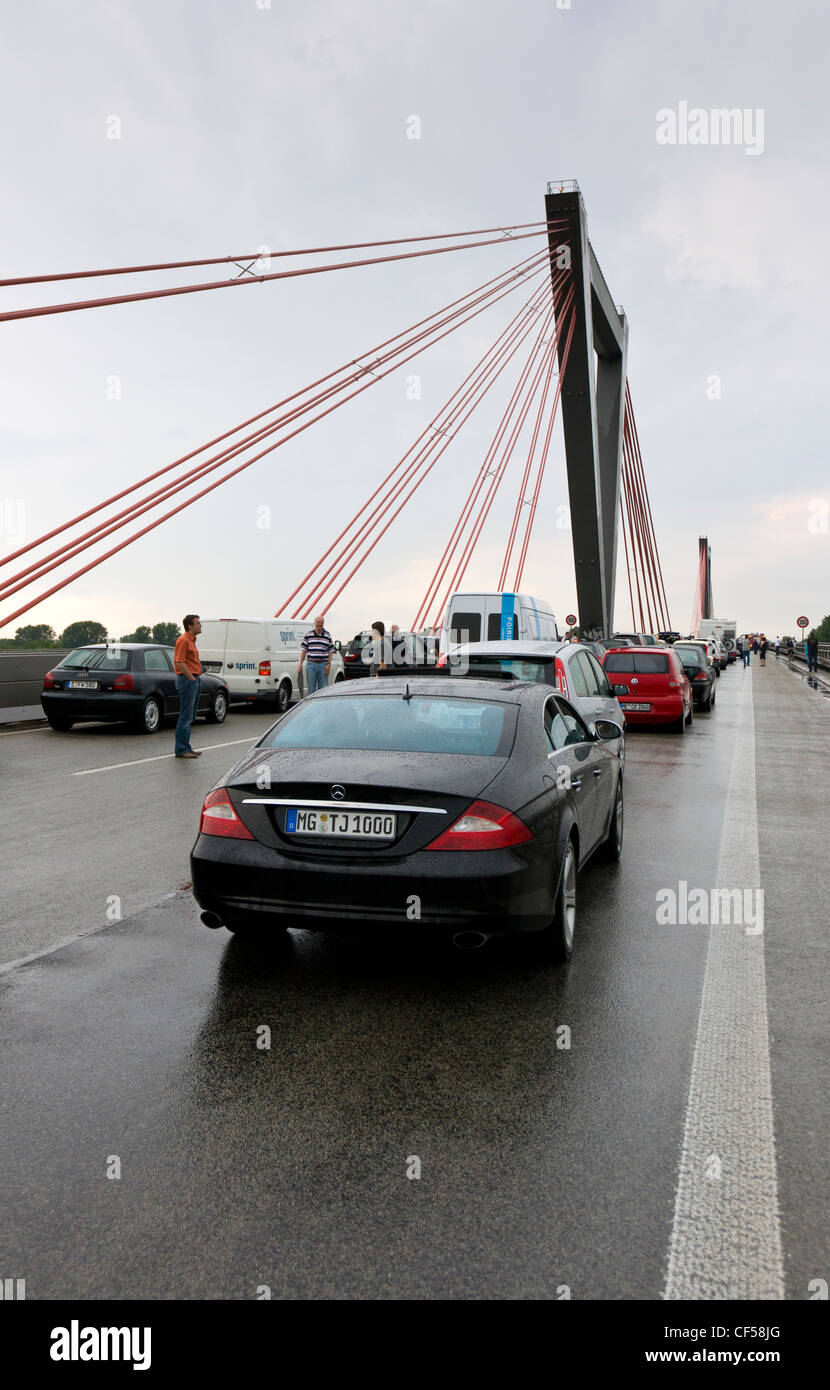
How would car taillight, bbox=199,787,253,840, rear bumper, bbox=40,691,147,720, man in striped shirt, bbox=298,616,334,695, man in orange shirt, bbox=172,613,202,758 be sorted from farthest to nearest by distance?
man in striped shirt, bbox=298,616,334,695
rear bumper, bbox=40,691,147,720
man in orange shirt, bbox=172,613,202,758
car taillight, bbox=199,787,253,840

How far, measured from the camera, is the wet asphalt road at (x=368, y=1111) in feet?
8.30

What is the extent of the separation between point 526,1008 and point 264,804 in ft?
4.50

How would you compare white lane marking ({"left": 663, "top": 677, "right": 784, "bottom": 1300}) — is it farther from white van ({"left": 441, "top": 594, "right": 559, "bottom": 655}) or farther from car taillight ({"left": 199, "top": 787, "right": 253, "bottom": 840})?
white van ({"left": 441, "top": 594, "right": 559, "bottom": 655})

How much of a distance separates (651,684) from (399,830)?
14.6m

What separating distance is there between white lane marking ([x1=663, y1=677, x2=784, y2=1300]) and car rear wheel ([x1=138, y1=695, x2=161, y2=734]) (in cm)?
1294

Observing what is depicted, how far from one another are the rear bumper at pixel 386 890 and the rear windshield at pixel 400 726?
683 mm

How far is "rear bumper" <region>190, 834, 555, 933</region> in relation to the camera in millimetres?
4172

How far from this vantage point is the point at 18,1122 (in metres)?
3.21

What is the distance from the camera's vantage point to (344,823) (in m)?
4.37

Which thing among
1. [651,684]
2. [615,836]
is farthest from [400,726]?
[651,684]

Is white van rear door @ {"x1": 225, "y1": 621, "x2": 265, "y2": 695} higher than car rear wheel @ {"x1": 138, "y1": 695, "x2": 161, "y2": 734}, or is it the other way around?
white van rear door @ {"x1": 225, "y1": 621, "x2": 265, "y2": 695}

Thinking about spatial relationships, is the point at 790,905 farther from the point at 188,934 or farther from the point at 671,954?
the point at 188,934

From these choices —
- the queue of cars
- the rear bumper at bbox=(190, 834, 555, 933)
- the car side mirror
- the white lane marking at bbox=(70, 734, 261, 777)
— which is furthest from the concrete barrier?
the rear bumper at bbox=(190, 834, 555, 933)
